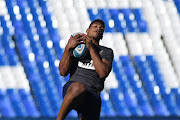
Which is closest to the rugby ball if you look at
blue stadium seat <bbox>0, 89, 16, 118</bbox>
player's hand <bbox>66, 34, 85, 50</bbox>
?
player's hand <bbox>66, 34, 85, 50</bbox>

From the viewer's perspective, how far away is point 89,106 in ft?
7.23

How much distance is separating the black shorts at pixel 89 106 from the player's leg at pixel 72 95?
8 centimetres

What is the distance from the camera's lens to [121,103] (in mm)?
6711

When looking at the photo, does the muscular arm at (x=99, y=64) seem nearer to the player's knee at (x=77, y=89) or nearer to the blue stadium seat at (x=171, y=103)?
the player's knee at (x=77, y=89)

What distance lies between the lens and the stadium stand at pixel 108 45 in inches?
265

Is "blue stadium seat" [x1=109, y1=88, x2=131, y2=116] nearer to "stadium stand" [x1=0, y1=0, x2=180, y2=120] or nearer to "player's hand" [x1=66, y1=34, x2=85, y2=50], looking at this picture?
"stadium stand" [x1=0, y1=0, x2=180, y2=120]

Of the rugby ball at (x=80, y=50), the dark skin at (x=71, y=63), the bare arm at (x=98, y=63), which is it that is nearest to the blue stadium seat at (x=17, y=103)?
the dark skin at (x=71, y=63)

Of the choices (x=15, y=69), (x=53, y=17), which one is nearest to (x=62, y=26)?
(x=53, y=17)

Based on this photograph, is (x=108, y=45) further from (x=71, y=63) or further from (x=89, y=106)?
(x=89, y=106)

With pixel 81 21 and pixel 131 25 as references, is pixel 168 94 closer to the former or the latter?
pixel 131 25

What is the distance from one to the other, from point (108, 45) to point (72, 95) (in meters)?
4.92

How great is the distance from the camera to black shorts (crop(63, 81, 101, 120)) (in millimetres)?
2152

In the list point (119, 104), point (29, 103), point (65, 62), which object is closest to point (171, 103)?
point (119, 104)

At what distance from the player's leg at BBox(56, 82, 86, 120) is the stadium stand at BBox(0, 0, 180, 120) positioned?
4.69 meters
